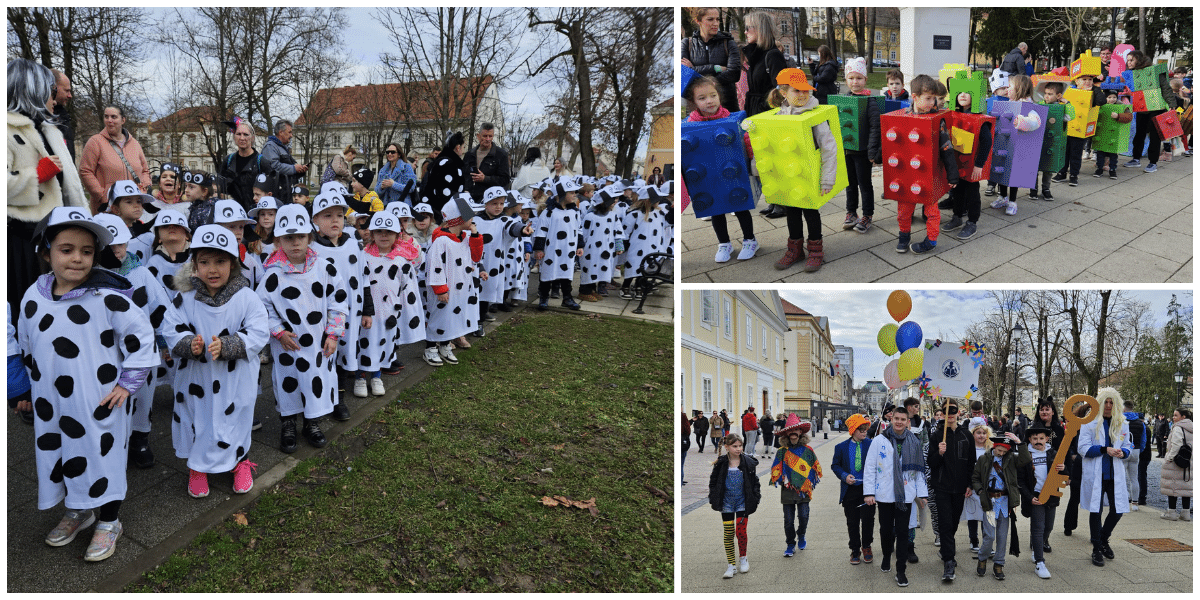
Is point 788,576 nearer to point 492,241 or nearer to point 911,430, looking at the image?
point 911,430

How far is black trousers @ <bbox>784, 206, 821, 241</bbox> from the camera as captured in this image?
5.78 m

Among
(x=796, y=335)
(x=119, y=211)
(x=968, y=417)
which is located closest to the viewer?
(x=119, y=211)

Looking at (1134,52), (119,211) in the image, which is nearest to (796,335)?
(1134,52)

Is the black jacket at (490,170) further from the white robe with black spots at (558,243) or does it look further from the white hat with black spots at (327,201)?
the white hat with black spots at (327,201)

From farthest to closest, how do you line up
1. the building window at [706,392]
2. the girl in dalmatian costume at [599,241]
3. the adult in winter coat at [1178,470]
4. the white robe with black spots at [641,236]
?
1. the building window at [706,392]
2. the white robe with black spots at [641,236]
3. the girl in dalmatian costume at [599,241]
4. the adult in winter coat at [1178,470]

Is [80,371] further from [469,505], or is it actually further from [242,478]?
[469,505]

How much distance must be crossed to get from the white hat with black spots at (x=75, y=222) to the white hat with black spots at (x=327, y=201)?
178cm

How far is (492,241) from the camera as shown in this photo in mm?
8672

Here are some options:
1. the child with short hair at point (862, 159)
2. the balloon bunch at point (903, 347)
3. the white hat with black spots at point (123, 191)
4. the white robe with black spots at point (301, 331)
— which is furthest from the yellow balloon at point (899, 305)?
the white hat with black spots at point (123, 191)

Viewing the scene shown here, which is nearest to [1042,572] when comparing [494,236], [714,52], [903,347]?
[903,347]

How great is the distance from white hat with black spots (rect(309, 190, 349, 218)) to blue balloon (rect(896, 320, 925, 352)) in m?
5.00

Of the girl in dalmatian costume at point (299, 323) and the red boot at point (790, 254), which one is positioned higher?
the red boot at point (790, 254)

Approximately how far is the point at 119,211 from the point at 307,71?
17.7m

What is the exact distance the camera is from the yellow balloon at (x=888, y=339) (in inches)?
270
